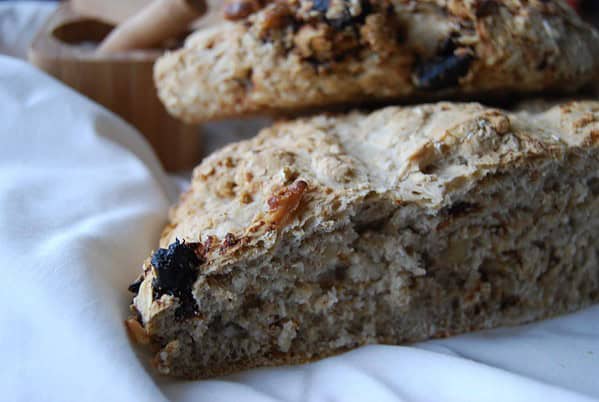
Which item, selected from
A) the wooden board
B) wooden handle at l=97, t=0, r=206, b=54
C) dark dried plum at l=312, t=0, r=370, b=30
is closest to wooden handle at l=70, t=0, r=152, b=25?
the wooden board

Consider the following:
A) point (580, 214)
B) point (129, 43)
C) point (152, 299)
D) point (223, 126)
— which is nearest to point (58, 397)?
point (152, 299)

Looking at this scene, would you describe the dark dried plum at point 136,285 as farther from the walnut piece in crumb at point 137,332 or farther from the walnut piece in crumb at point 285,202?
the walnut piece in crumb at point 285,202

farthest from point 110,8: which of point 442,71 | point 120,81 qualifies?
point 442,71

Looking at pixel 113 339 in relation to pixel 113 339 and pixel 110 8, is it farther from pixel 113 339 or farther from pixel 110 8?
pixel 110 8

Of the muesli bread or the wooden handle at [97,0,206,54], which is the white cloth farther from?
the wooden handle at [97,0,206,54]

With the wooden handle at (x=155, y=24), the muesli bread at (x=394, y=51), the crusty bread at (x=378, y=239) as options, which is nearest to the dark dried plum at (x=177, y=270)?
the crusty bread at (x=378, y=239)

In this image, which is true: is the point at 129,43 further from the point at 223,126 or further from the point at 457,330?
the point at 457,330

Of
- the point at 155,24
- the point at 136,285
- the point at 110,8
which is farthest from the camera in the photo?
the point at 110,8
